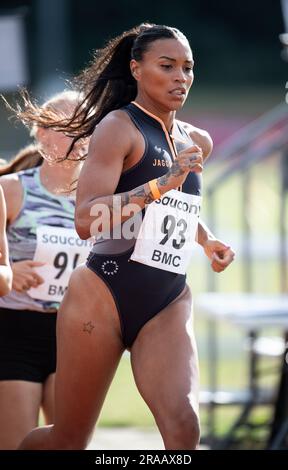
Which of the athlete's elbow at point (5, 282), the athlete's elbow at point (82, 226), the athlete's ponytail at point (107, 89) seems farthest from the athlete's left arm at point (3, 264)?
the athlete's ponytail at point (107, 89)

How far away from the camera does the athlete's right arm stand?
3889 millimetres

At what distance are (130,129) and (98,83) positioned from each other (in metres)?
0.47

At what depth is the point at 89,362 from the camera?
13.3 ft

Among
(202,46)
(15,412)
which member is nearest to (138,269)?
(15,412)

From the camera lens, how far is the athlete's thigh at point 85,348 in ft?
13.3

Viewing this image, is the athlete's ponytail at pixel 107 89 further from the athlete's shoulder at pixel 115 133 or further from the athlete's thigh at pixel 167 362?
the athlete's thigh at pixel 167 362

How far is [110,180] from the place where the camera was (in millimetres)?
3955

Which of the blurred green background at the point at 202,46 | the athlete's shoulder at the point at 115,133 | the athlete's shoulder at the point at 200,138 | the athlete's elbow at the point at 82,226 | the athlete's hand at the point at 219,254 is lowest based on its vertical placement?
the blurred green background at the point at 202,46

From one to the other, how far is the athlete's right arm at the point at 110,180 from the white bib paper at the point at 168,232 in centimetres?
17

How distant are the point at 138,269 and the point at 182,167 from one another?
465 millimetres

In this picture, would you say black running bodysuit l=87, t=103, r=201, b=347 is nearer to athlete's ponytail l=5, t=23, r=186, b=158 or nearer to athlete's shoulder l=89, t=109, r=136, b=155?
athlete's shoulder l=89, t=109, r=136, b=155

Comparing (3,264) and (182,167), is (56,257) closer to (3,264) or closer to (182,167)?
Answer: (3,264)

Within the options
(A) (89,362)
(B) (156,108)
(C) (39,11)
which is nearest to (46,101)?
(B) (156,108)

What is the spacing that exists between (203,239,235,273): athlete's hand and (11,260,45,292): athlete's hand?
78cm
